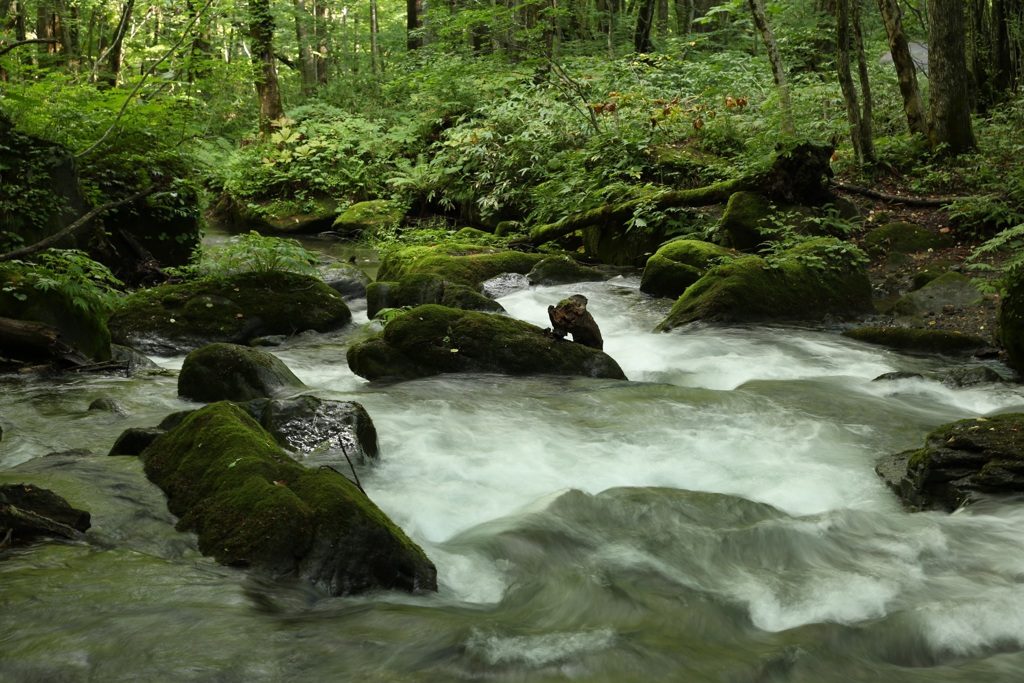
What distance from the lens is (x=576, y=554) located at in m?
4.51

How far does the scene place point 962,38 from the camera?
1270 cm

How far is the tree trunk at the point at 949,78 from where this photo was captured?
12.7 m

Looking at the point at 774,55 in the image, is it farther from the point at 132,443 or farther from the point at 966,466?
the point at 132,443

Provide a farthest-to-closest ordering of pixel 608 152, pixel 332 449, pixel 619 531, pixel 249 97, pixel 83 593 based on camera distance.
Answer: pixel 249 97, pixel 608 152, pixel 332 449, pixel 619 531, pixel 83 593

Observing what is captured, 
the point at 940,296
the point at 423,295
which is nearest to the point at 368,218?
the point at 423,295

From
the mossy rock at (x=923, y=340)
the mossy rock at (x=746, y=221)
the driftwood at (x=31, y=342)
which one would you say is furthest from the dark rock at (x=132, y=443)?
the mossy rock at (x=746, y=221)

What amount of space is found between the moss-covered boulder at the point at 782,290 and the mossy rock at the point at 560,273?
8.05 feet

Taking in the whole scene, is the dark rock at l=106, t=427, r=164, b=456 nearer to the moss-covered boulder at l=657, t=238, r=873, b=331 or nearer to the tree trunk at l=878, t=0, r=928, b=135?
the moss-covered boulder at l=657, t=238, r=873, b=331

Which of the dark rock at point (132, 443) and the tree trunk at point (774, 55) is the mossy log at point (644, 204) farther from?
the dark rock at point (132, 443)

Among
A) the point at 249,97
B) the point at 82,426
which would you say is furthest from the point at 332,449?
the point at 249,97

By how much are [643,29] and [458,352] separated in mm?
18030

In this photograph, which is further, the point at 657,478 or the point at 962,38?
the point at 962,38

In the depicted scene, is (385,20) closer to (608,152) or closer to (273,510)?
(608,152)

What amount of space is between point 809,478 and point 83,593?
4.45 meters
